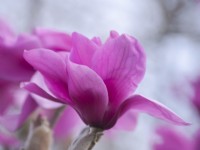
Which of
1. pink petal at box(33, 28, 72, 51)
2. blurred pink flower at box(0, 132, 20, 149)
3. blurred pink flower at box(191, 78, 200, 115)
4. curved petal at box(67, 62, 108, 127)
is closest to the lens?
curved petal at box(67, 62, 108, 127)

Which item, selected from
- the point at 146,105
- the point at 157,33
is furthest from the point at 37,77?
the point at 157,33

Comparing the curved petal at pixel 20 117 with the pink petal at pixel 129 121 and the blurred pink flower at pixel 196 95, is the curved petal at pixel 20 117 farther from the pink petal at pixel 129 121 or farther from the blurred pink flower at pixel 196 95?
the blurred pink flower at pixel 196 95

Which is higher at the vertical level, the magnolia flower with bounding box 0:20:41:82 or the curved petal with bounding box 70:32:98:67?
the curved petal with bounding box 70:32:98:67

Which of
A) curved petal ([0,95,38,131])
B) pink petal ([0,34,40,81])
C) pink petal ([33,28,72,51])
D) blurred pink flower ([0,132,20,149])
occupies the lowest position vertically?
blurred pink flower ([0,132,20,149])

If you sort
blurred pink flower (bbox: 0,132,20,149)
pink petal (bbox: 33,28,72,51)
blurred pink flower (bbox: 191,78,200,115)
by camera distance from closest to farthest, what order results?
pink petal (bbox: 33,28,72,51)
blurred pink flower (bbox: 0,132,20,149)
blurred pink flower (bbox: 191,78,200,115)

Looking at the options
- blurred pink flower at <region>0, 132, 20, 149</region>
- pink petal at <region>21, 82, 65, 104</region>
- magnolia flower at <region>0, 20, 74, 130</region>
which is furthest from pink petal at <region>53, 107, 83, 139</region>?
pink petal at <region>21, 82, 65, 104</region>

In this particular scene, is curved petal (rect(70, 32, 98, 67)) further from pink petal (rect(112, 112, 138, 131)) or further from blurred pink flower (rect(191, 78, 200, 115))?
blurred pink flower (rect(191, 78, 200, 115))
